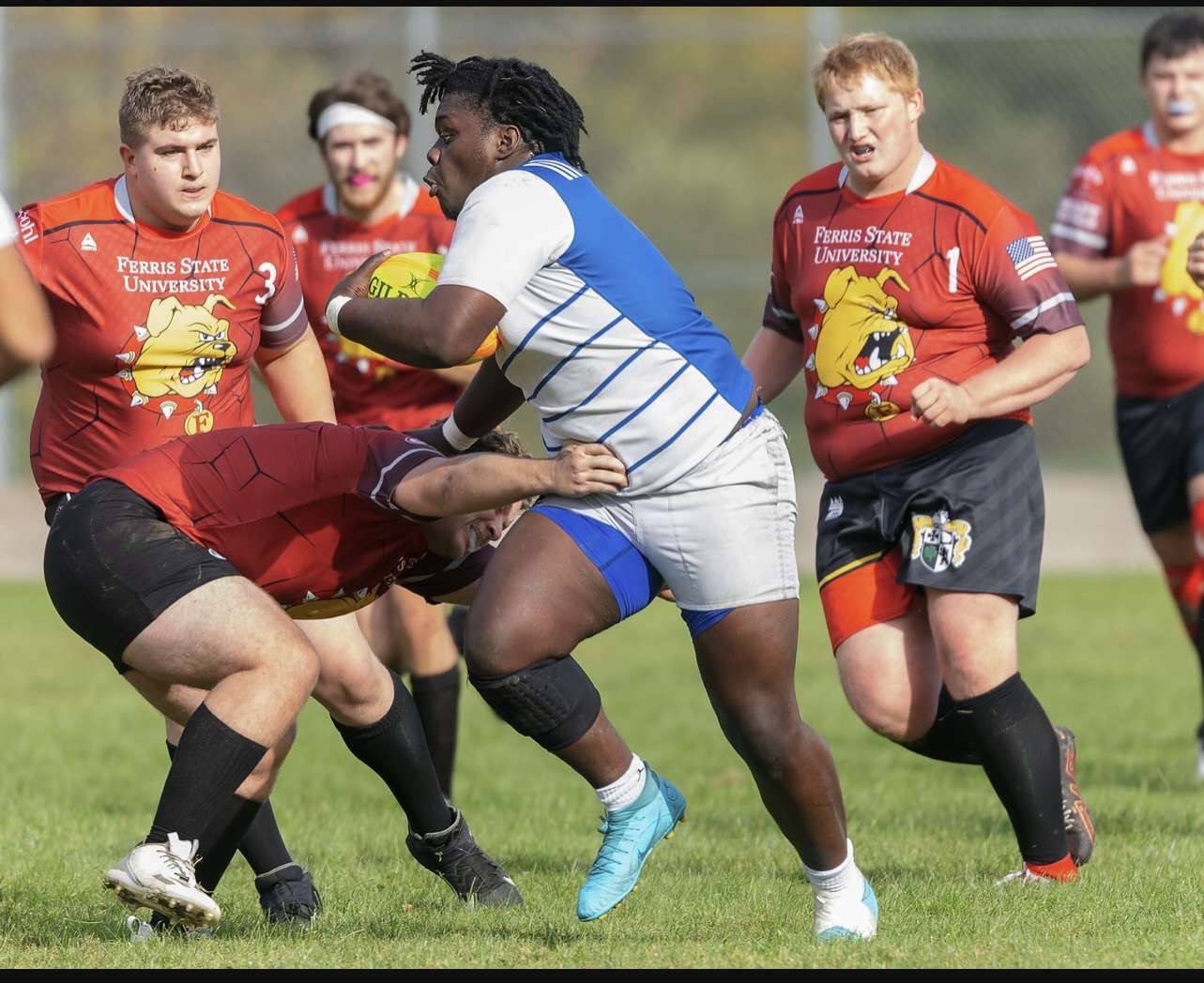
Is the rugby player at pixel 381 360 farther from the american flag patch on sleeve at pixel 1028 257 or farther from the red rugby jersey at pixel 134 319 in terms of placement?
the american flag patch on sleeve at pixel 1028 257

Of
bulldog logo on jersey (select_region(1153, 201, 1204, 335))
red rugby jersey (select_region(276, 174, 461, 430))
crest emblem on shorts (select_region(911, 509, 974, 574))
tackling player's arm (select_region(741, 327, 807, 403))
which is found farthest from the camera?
bulldog logo on jersey (select_region(1153, 201, 1204, 335))

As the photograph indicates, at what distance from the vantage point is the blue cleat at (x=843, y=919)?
4738 millimetres

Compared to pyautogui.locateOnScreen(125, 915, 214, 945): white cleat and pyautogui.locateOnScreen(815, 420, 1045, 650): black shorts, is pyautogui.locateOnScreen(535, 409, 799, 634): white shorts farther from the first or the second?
pyautogui.locateOnScreen(125, 915, 214, 945): white cleat

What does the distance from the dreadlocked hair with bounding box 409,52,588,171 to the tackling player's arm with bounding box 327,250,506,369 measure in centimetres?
52

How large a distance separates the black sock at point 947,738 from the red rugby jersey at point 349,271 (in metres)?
2.38

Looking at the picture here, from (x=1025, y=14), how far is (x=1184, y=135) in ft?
52.1

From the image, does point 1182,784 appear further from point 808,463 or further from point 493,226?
point 808,463

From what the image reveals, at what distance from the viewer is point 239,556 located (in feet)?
15.8

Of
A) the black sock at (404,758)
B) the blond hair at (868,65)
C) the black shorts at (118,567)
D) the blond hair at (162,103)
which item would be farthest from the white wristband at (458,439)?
the blond hair at (868,65)

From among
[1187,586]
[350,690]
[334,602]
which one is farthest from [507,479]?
[1187,586]

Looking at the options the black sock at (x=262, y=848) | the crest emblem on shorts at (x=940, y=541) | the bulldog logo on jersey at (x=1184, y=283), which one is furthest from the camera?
the bulldog logo on jersey at (x=1184, y=283)

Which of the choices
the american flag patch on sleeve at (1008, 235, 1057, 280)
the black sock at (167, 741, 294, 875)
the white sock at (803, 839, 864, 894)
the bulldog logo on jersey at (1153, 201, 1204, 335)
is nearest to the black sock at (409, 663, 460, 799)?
the black sock at (167, 741, 294, 875)

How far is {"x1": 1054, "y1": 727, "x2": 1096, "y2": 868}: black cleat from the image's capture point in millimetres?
5711
